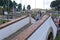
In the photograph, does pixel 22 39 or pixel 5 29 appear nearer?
pixel 22 39

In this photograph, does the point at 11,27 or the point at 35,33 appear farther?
the point at 11,27

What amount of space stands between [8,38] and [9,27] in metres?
0.93

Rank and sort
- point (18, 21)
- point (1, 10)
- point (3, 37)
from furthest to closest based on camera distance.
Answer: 1. point (1, 10)
2. point (18, 21)
3. point (3, 37)

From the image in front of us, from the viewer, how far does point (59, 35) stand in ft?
67.2

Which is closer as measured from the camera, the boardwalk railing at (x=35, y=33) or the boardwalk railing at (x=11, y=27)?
the boardwalk railing at (x=35, y=33)

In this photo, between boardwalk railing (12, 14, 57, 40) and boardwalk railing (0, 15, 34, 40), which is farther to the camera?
boardwalk railing (0, 15, 34, 40)

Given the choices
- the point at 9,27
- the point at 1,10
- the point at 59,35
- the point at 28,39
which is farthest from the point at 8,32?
the point at 1,10

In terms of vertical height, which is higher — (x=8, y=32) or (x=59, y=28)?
(x=8, y=32)

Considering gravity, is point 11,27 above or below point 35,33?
below

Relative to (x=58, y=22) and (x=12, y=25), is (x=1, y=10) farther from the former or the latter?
(x=12, y=25)

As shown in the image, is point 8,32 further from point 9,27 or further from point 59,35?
point 59,35

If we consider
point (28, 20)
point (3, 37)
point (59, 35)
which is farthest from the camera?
point (59, 35)

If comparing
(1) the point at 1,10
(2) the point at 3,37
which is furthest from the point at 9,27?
(1) the point at 1,10

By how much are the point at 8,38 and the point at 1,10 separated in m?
43.3
